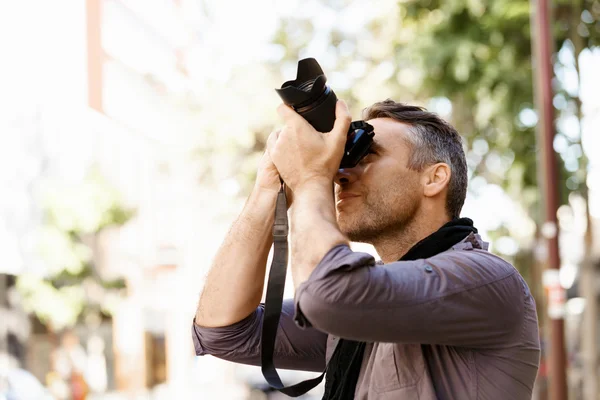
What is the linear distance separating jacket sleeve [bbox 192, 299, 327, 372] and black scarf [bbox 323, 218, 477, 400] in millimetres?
279

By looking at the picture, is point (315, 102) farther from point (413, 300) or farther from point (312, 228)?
point (413, 300)

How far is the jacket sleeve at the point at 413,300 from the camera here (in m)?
1.70

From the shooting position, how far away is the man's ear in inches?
84.9

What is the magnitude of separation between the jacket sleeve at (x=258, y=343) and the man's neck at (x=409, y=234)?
1.37 ft

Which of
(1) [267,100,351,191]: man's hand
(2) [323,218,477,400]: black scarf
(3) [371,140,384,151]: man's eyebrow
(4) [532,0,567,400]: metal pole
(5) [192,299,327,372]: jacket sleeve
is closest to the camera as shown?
(1) [267,100,351,191]: man's hand

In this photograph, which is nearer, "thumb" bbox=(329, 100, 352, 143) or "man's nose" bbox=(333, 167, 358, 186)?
"thumb" bbox=(329, 100, 352, 143)

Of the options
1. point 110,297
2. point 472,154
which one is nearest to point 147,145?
point 110,297

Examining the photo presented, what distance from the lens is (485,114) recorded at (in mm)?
10508

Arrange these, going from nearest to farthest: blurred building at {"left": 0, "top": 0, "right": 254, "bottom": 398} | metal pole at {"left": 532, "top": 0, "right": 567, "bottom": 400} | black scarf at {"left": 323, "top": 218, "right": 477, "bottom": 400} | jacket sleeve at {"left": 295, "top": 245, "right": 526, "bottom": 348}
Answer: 1. jacket sleeve at {"left": 295, "top": 245, "right": 526, "bottom": 348}
2. black scarf at {"left": 323, "top": 218, "right": 477, "bottom": 400}
3. metal pole at {"left": 532, "top": 0, "right": 567, "bottom": 400}
4. blurred building at {"left": 0, "top": 0, "right": 254, "bottom": 398}

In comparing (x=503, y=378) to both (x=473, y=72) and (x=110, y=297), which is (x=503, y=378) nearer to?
(x=473, y=72)

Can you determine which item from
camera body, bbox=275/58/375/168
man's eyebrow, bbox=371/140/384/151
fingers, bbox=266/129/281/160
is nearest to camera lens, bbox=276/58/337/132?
camera body, bbox=275/58/375/168

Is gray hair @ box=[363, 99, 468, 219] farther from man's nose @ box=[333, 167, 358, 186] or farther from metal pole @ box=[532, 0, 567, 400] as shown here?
metal pole @ box=[532, 0, 567, 400]

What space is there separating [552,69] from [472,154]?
143 inches

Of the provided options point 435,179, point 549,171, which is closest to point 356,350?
point 435,179
